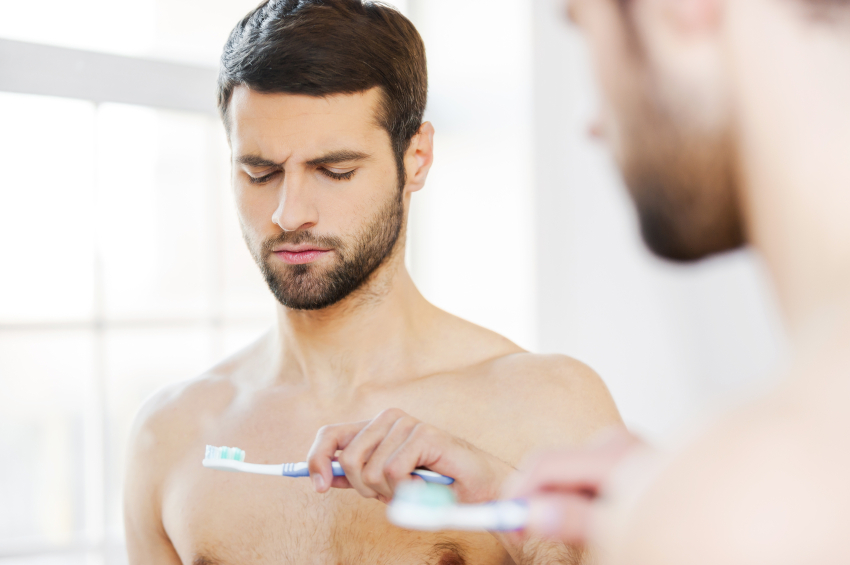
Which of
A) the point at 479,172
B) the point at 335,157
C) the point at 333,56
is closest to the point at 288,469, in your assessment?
the point at 335,157

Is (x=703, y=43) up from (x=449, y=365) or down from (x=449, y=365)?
up

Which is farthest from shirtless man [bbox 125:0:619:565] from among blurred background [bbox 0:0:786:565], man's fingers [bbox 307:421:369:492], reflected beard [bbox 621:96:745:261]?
reflected beard [bbox 621:96:745:261]

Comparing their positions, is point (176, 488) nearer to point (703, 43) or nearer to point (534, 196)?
point (703, 43)

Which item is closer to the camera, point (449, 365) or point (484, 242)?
point (449, 365)

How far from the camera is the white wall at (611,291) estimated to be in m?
0.73

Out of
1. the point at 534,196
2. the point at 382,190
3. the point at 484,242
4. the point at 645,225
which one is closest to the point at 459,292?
the point at 484,242

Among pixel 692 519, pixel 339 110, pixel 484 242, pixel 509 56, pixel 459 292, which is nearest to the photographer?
pixel 692 519

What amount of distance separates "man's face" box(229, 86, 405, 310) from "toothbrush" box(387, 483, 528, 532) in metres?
0.37

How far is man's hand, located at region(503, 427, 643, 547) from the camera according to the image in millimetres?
332

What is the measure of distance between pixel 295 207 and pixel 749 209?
63cm

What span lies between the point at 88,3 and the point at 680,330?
1469 mm

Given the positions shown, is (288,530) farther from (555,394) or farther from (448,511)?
(448,511)

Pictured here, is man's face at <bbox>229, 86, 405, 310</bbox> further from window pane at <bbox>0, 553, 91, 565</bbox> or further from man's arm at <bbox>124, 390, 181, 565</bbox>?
window pane at <bbox>0, 553, 91, 565</bbox>

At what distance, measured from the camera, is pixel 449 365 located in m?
0.96
